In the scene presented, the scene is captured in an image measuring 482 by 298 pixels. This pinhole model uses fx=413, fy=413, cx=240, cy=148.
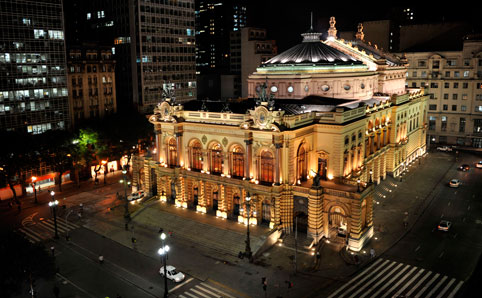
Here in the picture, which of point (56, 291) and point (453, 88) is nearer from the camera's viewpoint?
point (56, 291)

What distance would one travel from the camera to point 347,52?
94.8 m

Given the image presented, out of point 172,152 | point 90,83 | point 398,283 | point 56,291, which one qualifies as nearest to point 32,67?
point 90,83

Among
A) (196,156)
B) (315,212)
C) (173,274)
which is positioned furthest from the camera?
(196,156)

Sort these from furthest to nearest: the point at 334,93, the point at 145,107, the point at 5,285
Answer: the point at 145,107, the point at 334,93, the point at 5,285

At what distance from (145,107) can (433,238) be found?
88616 mm

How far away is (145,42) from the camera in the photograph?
402ft

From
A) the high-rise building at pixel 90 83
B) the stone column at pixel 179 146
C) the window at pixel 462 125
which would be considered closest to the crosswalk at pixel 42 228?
the stone column at pixel 179 146

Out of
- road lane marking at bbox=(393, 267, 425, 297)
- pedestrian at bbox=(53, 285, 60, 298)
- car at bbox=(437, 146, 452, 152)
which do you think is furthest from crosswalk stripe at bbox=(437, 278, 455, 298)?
car at bbox=(437, 146, 452, 152)

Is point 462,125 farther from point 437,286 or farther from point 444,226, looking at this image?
point 437,286

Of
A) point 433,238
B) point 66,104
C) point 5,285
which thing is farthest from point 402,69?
point 5,285

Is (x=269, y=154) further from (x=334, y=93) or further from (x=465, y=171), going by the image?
(x=465, y=171)

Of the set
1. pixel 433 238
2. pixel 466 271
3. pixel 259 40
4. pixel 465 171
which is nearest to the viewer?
pixel 466 271

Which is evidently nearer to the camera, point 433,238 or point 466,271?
point 466,271

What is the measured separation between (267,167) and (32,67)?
193 ft
